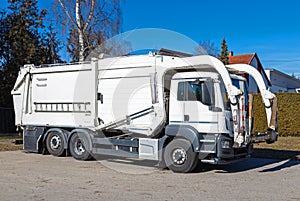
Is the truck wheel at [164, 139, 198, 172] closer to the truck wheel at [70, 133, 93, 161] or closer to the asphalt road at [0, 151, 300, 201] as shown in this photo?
the asphalt road at [0, 151, 300, 201]

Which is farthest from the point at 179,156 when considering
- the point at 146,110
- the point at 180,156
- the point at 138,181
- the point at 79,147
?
the point at 79,147

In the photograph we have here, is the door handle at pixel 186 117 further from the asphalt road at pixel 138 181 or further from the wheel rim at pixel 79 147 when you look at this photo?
the wheel rim at pixel 79 147

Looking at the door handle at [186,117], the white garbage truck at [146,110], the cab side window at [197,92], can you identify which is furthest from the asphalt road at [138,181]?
the cab side window at [197,92]

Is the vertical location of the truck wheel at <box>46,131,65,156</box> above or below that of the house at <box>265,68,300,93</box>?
below

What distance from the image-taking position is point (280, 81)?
50781 mm

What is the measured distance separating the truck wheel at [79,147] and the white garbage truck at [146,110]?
0.03 ft

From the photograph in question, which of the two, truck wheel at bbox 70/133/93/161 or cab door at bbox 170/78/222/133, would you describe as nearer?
cab door at bbox 170/78/222/133

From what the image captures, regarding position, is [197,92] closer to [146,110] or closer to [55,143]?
[146,110]

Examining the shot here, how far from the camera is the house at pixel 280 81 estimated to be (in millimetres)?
46688

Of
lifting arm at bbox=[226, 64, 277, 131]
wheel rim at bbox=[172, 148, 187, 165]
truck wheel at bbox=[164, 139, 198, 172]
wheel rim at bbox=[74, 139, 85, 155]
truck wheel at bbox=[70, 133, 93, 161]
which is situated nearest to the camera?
truck wheel at bbox=[164, 139, 198, 172]

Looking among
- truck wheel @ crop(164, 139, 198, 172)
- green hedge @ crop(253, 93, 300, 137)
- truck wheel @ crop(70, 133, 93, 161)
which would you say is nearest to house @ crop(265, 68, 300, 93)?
green hedge @ crop(253, 93, 300, 137)

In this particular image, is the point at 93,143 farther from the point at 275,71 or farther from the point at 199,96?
the point at 275,71

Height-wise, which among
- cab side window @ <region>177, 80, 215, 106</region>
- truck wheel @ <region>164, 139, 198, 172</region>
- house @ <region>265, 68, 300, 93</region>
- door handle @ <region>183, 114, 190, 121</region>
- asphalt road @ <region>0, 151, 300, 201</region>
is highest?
house @ <region>265, 68, 300, 93</region>

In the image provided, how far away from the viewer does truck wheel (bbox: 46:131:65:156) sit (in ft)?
45.6
